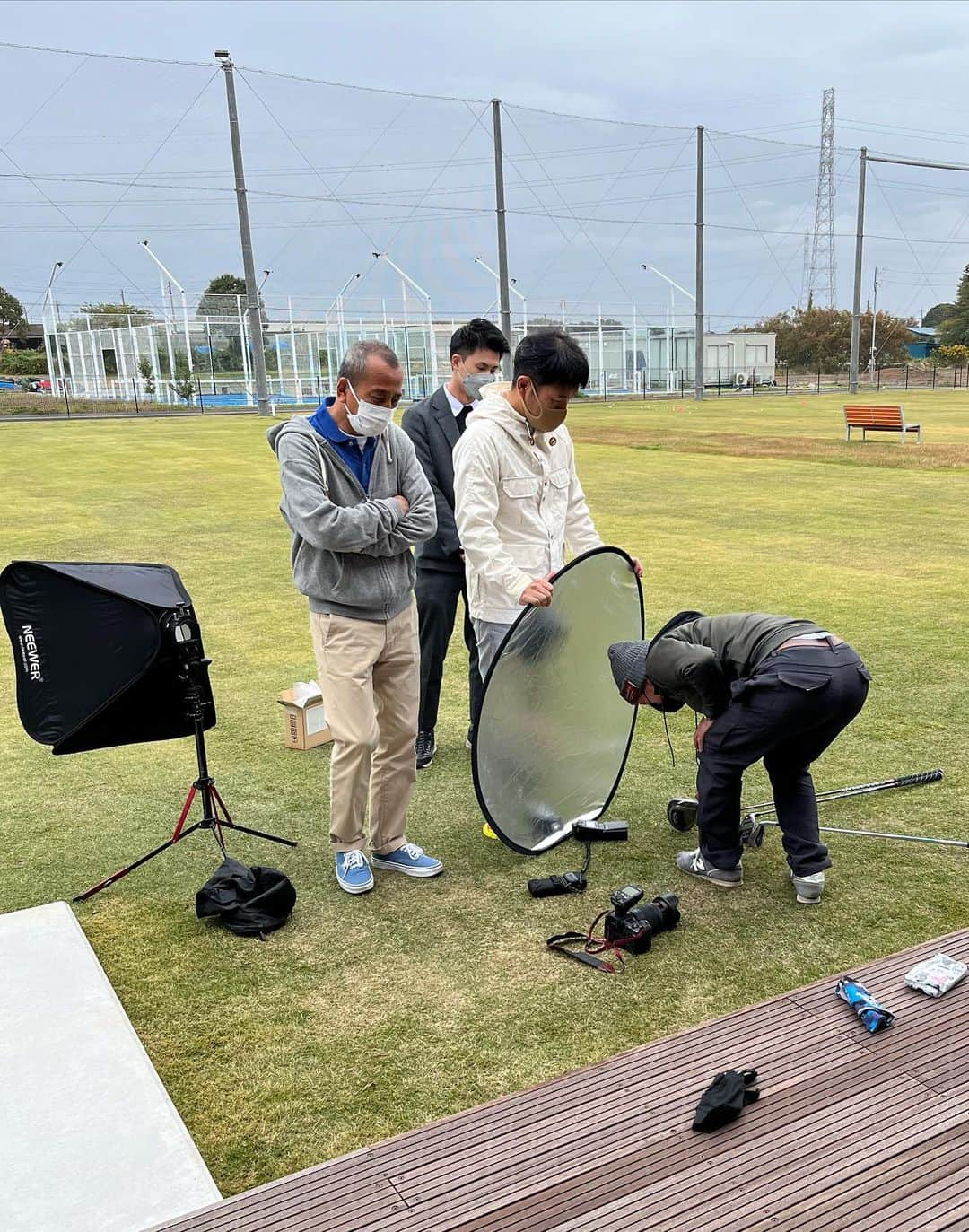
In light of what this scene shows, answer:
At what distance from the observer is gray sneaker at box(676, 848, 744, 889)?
12.7 feet

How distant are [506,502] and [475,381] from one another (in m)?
1.04

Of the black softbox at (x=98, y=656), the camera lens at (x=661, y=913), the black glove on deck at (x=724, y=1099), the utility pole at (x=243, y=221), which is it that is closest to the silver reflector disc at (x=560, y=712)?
the camera lens at (x=661, y=913)

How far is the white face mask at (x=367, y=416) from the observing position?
3.59 meters

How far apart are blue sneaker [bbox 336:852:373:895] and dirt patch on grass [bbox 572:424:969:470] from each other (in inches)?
650

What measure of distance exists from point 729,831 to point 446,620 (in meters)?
1.86

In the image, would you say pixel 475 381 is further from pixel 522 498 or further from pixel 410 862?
pixel 410 862

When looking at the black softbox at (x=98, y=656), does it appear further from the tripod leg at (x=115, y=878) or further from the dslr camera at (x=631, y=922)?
the dslr camera at (x=631, y=922)

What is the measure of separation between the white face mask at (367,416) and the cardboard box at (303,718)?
6.88 ft

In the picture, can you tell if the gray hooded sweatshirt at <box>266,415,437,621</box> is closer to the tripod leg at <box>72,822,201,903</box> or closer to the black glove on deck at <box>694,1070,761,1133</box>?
the tripod leg at <box>72,822,201,903</box>

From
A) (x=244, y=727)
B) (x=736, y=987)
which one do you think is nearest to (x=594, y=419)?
(x=244, y=727)

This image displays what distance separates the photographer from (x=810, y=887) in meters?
3.68

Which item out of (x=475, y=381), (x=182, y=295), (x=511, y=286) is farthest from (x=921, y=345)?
(x=475, y=381)

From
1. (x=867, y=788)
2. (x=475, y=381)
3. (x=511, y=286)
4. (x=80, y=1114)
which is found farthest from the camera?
(x=511, y=286)

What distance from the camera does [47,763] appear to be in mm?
5391
